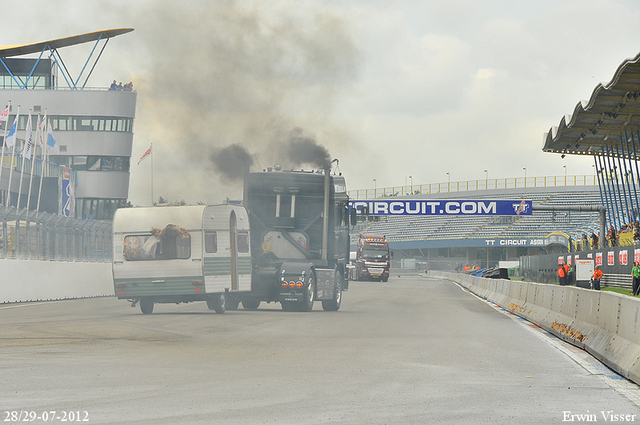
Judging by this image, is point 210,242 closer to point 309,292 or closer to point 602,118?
point 309,292

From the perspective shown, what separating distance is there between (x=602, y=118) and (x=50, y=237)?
85.7ft

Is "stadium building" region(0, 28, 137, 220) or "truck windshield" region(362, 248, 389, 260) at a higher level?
"stadium building" region(0, 28, 137, 220)

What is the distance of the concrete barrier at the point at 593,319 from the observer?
35.2 ft

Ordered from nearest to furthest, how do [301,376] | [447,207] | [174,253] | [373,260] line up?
[301,376] → [174,253] → [447,207] → [373,260]

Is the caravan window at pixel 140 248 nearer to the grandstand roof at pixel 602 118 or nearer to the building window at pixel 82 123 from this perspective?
the grandstand roof at pixel 602 118

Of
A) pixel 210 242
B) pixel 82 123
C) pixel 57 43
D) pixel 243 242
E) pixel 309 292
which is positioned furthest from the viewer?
pixel 82 123

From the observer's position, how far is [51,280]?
105ft

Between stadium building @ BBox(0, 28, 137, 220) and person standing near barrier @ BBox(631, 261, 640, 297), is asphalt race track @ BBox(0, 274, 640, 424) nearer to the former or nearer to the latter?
person standing near barrier @ BBox(631, 261, 640, 297)

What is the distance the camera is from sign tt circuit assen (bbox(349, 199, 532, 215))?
67000mm

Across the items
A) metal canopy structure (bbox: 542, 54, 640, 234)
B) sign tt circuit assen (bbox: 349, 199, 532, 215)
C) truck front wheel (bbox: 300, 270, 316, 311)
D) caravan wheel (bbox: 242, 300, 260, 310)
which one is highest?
metal canopy structure (bbox: 542, 54, 640, 234)

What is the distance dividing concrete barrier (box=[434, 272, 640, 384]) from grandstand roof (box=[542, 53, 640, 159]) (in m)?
14.6

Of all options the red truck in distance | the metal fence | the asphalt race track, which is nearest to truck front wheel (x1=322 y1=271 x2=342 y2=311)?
the asphalt race track

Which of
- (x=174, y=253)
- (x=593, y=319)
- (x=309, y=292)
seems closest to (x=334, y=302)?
(x=309, y=292)

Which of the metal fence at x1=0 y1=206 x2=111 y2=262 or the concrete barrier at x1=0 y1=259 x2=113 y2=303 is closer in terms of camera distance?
the concrete barrier at x1=0 y1=259 x2=113 y2=303
